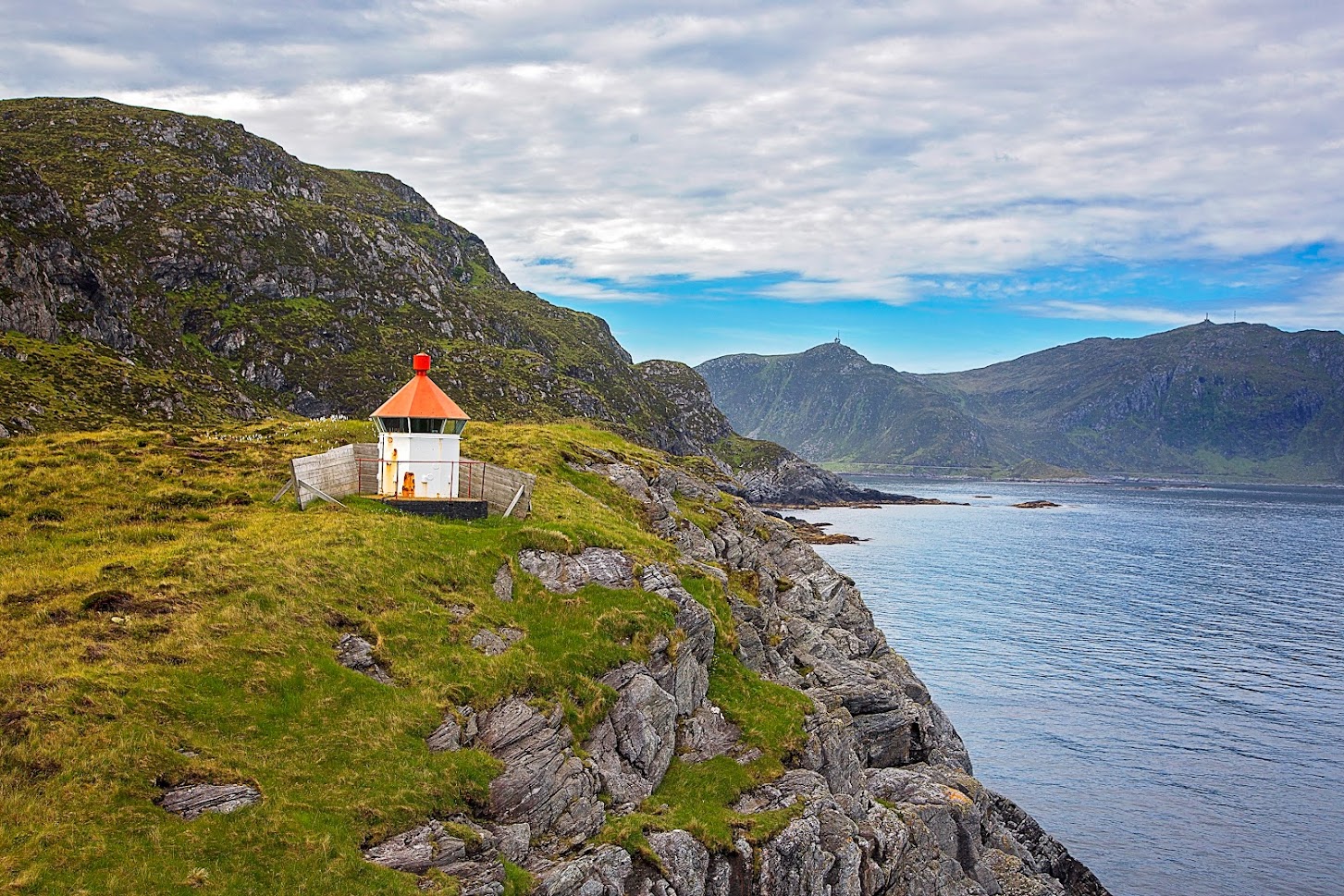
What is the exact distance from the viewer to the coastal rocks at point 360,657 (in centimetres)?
2158

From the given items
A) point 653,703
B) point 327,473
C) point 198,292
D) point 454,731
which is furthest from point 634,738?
point 198,292


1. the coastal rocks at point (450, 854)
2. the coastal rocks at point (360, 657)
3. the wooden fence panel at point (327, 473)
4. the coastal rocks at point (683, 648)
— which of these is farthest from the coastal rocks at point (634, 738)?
the wooden fence panel at point (327, 473)

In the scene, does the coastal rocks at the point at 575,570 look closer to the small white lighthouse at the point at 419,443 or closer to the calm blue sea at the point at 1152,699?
the small white lighthouse at the point at 419,443

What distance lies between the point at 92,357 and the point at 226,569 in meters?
89.0

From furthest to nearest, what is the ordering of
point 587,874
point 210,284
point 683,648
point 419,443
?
1. point 210,284
2. point 419,443
3. point 683,648
4. point 587,874

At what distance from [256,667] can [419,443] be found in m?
13.6

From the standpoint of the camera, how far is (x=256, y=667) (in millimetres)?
19812

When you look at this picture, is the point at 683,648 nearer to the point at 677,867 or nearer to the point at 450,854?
the point at 677,867

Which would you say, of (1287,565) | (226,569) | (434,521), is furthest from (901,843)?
(1287,565)

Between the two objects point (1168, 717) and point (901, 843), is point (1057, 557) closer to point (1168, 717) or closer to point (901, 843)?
point (1168, 717)

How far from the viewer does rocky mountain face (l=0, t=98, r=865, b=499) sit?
309ft

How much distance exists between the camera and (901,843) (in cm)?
2445

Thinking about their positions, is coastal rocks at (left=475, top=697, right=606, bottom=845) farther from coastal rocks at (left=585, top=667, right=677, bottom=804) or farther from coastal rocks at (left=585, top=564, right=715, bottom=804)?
coastal rocks at (left=585, top=564, right=715, bottom=804)

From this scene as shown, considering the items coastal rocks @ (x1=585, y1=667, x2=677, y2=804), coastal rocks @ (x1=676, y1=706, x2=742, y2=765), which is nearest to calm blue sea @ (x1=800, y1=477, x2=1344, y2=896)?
coastal rocks @ (x1=676, y1=706, x2=742, y2=765)
